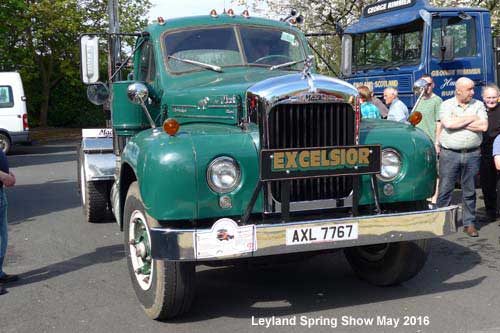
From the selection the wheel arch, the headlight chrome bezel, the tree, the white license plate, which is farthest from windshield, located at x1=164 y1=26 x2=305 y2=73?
the tree

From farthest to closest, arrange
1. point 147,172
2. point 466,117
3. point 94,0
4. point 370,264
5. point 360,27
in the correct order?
point 94,0 < point 360,27 < point 466,117 < point 370,264 < point 147,172

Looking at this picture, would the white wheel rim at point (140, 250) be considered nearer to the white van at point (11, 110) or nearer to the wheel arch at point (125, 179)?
the wheel arch at point (125, 179)

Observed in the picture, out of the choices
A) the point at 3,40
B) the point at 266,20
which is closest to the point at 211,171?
the point at 266,20

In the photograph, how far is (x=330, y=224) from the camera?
429 centimetres

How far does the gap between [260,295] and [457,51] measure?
730cm

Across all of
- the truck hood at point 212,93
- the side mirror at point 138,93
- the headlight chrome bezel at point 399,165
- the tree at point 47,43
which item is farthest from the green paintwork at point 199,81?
the tree at point 47,43

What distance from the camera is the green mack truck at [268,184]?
13.7 ft

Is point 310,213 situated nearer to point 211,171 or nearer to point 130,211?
point 211,171

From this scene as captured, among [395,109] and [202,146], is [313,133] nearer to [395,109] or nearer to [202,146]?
[202,146]

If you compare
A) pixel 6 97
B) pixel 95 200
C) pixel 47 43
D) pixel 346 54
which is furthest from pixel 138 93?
pixel 47 43

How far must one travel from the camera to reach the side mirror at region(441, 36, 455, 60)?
10.6 m

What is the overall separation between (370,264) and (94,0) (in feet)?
91.4

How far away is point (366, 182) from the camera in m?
4.64

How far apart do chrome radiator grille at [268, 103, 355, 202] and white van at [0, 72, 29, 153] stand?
1647cm
